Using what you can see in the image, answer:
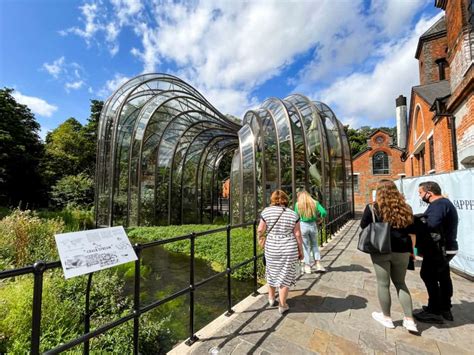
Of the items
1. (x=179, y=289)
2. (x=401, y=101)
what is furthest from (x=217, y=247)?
(x=401, y=101)

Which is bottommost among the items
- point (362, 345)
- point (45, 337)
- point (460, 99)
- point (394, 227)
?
point (45, 337)

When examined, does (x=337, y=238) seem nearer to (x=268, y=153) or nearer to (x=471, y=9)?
(x=268, y=153)

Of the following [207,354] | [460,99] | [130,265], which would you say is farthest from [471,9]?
[130,265]

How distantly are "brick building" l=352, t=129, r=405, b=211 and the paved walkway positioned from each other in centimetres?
2217

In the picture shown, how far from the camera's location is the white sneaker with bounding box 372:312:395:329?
2.65 metres

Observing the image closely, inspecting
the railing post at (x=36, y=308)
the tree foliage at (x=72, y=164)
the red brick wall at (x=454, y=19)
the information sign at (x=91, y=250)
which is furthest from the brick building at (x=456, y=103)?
the tree foliage at (x=72, y=164)

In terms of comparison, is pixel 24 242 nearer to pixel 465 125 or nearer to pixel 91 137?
pixel 465 125

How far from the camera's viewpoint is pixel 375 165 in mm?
24312

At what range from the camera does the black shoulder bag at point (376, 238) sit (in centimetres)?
249

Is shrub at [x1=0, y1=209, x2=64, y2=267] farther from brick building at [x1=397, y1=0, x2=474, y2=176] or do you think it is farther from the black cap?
the black cap

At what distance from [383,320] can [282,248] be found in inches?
52.8

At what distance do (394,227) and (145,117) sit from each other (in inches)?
456

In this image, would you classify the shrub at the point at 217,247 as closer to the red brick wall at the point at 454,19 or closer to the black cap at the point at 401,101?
the red brick wall at the point at 454,19

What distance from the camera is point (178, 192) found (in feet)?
45.2
